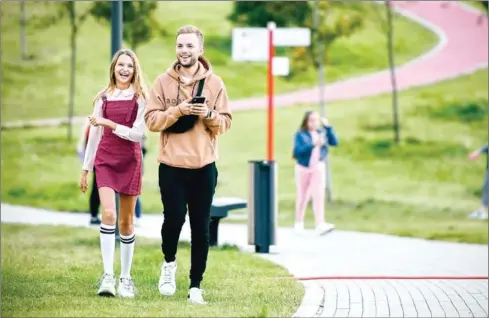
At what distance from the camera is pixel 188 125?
7.90m

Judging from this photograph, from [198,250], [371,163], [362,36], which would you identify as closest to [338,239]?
[198,250]

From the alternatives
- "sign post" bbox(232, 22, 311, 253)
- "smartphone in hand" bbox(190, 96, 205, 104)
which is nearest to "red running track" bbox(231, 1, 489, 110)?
"sign post" bbox(232, 22, 311, 253)

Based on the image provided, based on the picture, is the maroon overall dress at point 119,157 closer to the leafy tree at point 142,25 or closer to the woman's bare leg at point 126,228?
the woman's bare leg at point 126,228

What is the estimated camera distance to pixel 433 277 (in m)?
11.1

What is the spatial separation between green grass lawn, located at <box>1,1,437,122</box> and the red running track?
195 millimetres

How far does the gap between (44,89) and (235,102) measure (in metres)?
3.77

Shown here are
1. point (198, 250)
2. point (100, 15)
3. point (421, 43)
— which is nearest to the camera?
point (198, 250)

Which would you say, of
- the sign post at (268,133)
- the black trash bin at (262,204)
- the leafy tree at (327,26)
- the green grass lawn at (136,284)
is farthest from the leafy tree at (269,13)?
the black trash bin at (262,204)

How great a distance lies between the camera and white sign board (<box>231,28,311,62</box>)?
1268 centimetres

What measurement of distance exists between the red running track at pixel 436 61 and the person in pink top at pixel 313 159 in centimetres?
818

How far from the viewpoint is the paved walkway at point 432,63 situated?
23703 millimetres

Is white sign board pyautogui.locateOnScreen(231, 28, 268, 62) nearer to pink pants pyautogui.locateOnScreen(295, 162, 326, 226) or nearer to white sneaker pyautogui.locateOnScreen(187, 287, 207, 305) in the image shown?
pink pants pyautogui.locateOnScreen(295, 162, 326, 226)

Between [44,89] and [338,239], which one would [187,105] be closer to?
[338,239]

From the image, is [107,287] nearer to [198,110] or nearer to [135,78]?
[135,78]
